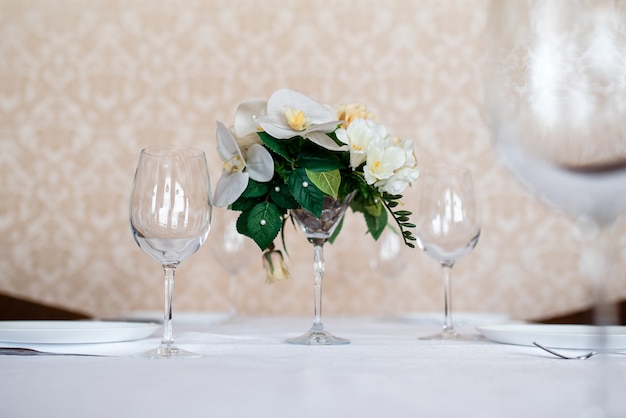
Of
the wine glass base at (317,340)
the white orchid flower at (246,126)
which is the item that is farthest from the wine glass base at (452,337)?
the white orchid flower at (246,126)

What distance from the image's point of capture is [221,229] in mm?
1782

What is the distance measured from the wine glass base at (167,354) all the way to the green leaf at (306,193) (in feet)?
0.84

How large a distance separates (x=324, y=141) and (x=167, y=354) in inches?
13.8

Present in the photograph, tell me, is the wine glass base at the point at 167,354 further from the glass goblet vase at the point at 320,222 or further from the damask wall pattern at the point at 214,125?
the damask wall pattern at the point at 214,125

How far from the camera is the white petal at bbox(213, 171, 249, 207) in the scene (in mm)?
861

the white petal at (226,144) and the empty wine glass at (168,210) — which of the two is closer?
the empty wine glass at (168,210)

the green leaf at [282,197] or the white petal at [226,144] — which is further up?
the white petal at [226,144]

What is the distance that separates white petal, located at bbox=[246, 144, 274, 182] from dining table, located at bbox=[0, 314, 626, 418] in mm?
247

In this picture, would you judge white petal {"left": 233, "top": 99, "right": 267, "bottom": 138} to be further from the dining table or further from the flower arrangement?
the dining table

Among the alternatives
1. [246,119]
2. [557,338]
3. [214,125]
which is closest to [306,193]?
[246,119]

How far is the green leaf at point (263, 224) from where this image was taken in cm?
89

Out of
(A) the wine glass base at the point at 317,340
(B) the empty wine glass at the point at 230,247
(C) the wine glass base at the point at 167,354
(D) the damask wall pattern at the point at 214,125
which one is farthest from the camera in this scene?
(D) the damask wall pattern at the point at 214,125

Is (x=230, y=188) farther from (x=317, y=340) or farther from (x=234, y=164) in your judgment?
(x=317, y=340)

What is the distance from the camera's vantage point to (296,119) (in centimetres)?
86
